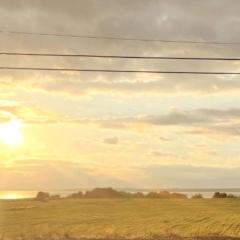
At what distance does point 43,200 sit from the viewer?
11338 cm

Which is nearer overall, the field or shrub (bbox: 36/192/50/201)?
the field

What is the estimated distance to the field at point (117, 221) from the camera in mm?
56938

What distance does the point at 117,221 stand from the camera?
74188 mm

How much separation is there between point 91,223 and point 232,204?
157ft

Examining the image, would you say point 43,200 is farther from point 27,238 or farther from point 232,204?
point 27,238

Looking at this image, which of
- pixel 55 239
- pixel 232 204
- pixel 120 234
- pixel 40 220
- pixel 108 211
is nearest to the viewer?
pixel 55 239

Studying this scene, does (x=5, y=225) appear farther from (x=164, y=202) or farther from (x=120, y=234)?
(x=164, y=202)

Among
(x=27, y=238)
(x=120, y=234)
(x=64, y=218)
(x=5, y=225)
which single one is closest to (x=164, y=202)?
(x=64, y=218)

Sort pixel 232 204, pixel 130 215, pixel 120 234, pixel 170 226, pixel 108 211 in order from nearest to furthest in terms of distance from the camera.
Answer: pixel 120 234 < pixel 170 226 < pixel 130 215 < pixel 108 211 < pixel 232 204

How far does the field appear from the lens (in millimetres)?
56938

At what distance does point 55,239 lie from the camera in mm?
48562

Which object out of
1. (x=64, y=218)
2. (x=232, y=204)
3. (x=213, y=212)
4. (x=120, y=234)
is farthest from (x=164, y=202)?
(x=120, y=234)

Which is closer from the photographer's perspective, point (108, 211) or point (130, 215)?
point (130, 215)

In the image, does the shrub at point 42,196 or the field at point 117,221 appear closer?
the field at point 117,221
